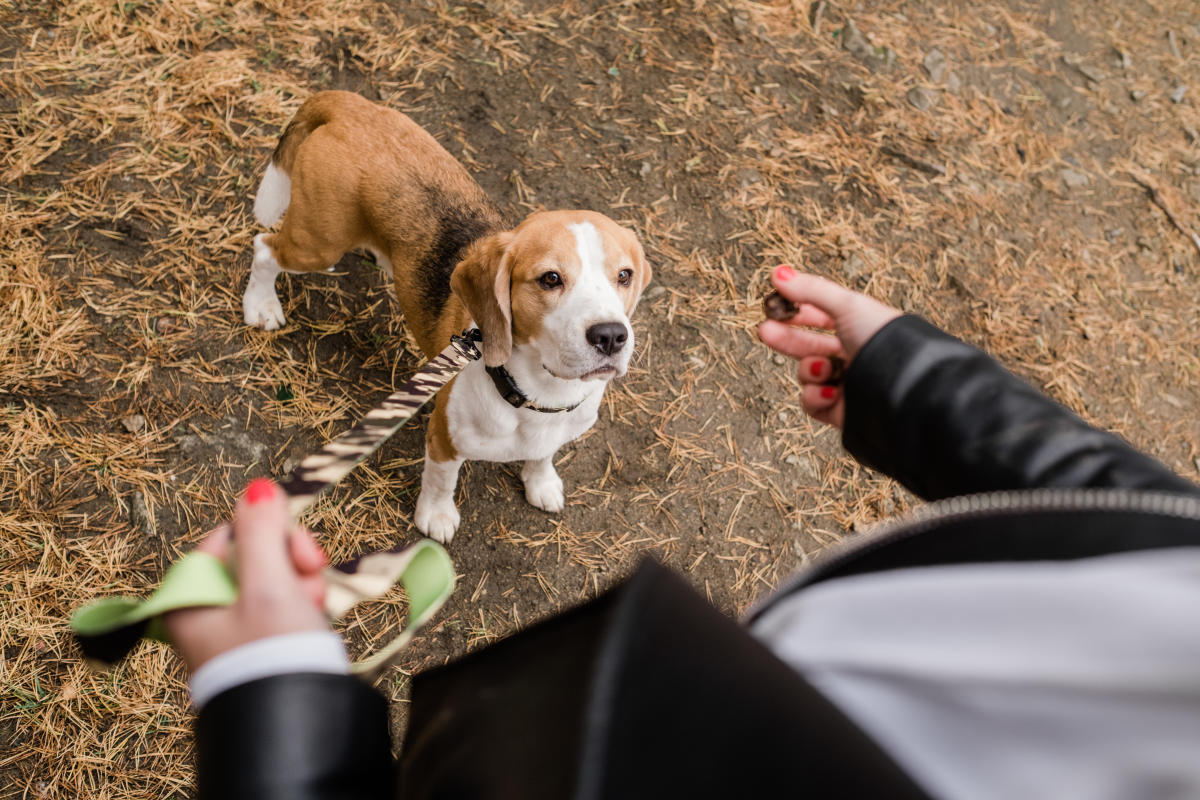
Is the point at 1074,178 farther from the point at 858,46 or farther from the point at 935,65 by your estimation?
the point at 858,46

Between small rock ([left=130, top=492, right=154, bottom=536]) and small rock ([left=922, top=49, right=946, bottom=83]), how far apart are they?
5.51 metres

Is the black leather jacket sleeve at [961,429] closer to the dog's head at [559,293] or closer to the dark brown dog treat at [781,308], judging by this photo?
the dark brown dog treat at [781,308]

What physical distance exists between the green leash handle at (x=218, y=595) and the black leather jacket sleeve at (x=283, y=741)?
0.13 m

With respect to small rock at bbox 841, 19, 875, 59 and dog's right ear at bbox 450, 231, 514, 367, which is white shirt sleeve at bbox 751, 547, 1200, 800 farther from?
small rock at bbox 841, 19, 875, 59

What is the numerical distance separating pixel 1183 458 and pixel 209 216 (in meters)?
5.69

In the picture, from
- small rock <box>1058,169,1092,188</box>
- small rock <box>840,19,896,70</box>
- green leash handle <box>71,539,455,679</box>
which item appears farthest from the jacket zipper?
small rock <box>1058,169,1092,188</box>

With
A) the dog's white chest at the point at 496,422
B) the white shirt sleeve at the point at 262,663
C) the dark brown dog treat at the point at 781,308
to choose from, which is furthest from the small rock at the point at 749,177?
the white shirt sleeve at the point at 262,663

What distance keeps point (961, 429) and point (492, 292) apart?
1.71 metres

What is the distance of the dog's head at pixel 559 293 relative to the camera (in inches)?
97.1

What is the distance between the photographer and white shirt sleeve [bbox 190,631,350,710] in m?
0.95

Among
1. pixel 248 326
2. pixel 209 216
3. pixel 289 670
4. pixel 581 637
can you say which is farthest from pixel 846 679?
pixel 209 216

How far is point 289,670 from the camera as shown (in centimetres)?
95

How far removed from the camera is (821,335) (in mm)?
1696

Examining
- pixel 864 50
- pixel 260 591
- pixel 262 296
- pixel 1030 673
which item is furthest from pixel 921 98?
pixel 260 591
